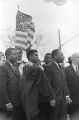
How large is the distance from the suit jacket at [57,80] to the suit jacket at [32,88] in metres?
0.30

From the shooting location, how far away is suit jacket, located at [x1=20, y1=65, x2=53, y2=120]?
206 inches

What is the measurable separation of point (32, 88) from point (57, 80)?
1.85 feet

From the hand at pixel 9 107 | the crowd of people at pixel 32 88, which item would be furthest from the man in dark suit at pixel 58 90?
the hand at pixel 9 107

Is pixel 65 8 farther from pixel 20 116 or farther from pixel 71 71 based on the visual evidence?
pixel 20 116

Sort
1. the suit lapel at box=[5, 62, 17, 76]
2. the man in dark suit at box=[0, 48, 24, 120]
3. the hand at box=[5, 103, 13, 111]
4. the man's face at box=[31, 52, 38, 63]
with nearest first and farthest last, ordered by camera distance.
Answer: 1. the hand at box=[5, 103, 13, 111]
2. the man in dark suit at box=[0, 48, 24, 120]
3. the suit lapel at box=[5, 62, 17, 76]
4. the man's face at box=[31, 52, 38, 63]

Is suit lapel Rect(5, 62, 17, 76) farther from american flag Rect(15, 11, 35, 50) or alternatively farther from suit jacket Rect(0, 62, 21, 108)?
american flag Rect(15, 11, 35, 50)

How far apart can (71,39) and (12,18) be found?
198 cm

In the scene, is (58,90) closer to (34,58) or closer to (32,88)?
(32,88)

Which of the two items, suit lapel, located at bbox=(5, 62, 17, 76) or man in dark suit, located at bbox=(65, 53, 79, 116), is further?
man in dark suit, located at bbox=(65, 53, 79, 116)

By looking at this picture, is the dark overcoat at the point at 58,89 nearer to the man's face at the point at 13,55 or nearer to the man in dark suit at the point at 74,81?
the man in dark suit at the point at 74,81

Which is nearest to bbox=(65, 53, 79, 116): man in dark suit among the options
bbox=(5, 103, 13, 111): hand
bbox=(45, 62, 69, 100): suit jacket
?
bbox=(45, 62, 69, 100): suit jacket

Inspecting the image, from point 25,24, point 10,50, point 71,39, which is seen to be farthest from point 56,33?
point 10,50

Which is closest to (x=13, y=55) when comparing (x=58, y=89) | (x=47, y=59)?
(x=58, y=89)

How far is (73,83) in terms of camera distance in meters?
5.96
